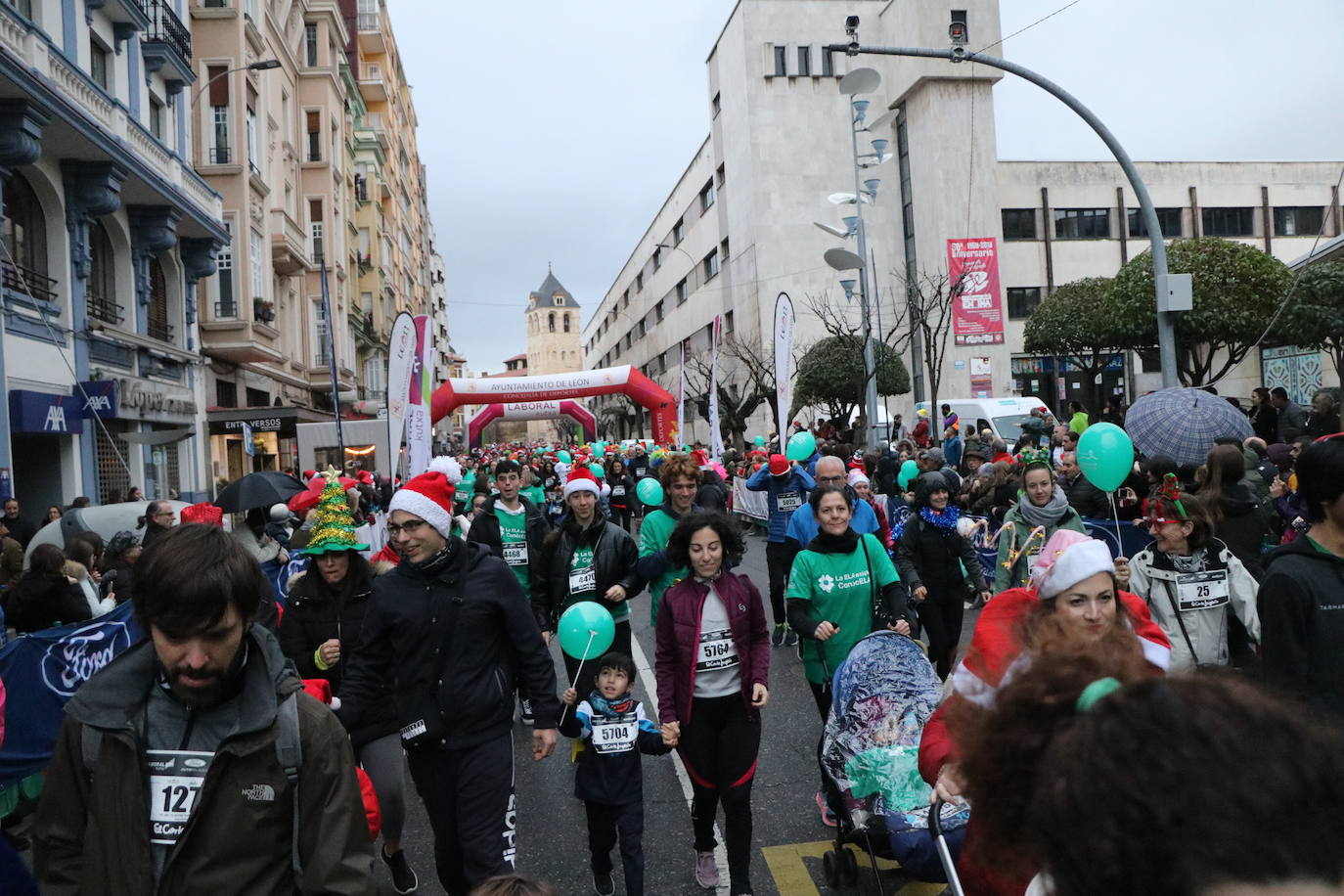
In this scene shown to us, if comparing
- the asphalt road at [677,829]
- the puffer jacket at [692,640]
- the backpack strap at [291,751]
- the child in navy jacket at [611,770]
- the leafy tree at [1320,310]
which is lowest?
the asphalt road at [677,829]

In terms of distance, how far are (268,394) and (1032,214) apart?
35539 mm

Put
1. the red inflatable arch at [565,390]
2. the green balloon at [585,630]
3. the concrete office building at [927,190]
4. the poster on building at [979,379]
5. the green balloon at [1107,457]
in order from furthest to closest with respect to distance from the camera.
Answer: the concrete office building at [927,190] → the poster on building at [979,379] → the red inflatable arch at [565,390] → the green balloon at [1107,457] → the green balloon at [585,630]

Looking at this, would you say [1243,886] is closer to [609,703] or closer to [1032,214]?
[609,703]

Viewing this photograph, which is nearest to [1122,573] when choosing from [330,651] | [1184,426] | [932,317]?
[330,651]

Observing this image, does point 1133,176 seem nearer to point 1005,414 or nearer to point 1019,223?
point 1005,414

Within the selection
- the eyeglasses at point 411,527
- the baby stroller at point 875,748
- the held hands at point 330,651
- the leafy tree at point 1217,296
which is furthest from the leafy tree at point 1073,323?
the eyeglasses at point 411,527

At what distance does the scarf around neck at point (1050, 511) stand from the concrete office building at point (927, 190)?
38.4 m

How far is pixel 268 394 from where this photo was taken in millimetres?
32844

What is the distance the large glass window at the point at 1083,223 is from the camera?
1854 inches

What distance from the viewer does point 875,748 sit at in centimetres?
430

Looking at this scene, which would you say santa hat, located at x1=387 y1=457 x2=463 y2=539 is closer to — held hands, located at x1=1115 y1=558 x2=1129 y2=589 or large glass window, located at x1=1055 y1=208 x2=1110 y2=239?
held hands, located at x1=1115 y1=558 x2=1129 y2=589

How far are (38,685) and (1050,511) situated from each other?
21.3 ft

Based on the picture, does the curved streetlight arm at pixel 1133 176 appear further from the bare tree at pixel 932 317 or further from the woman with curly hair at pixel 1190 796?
the woman with curly hair at pixel 1190 796

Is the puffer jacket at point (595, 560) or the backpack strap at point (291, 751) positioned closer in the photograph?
the backpack strap at point (291, 751)
